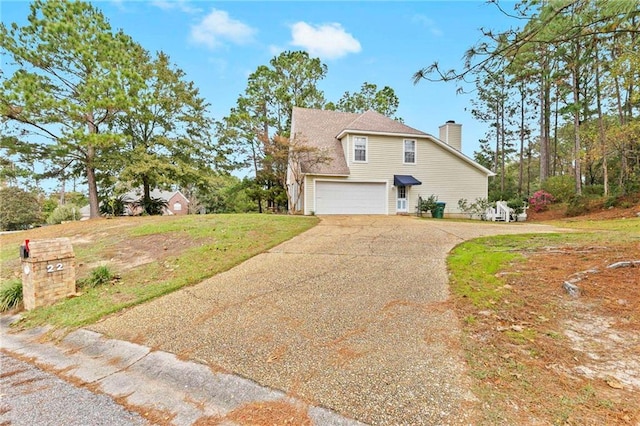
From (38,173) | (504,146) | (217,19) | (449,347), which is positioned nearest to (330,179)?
(217,19)

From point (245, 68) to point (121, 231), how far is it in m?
18.3

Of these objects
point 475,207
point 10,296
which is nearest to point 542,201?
point 475,207

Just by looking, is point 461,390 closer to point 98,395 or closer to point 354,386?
point 354,386

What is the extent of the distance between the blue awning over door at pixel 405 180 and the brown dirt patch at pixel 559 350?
11.8 meters

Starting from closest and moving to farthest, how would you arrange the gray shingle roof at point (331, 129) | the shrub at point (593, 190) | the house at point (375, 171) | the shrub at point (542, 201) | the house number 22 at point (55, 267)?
the house number 22 at point (55, 267) → the house at point (375, 171) → the gray shingle roof at point (331, 129) → the shrub at point (593, 190) → the shrub at point (542, 201)

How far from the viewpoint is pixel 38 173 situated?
1571 cm

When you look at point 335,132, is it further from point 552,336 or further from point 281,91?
point 552,336

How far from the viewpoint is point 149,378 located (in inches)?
109

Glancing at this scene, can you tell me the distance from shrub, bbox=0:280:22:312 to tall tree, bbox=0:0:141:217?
10662 millimetres

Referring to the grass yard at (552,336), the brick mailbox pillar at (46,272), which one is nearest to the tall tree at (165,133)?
the brick mailbox pillar at (46,272)

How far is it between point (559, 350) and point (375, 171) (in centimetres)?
1420

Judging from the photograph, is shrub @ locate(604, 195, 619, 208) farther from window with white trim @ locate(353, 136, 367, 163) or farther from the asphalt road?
the asphalt road

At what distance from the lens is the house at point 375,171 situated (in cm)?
1560

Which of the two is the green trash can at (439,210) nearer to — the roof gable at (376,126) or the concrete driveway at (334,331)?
the roof gable at (376,126)
